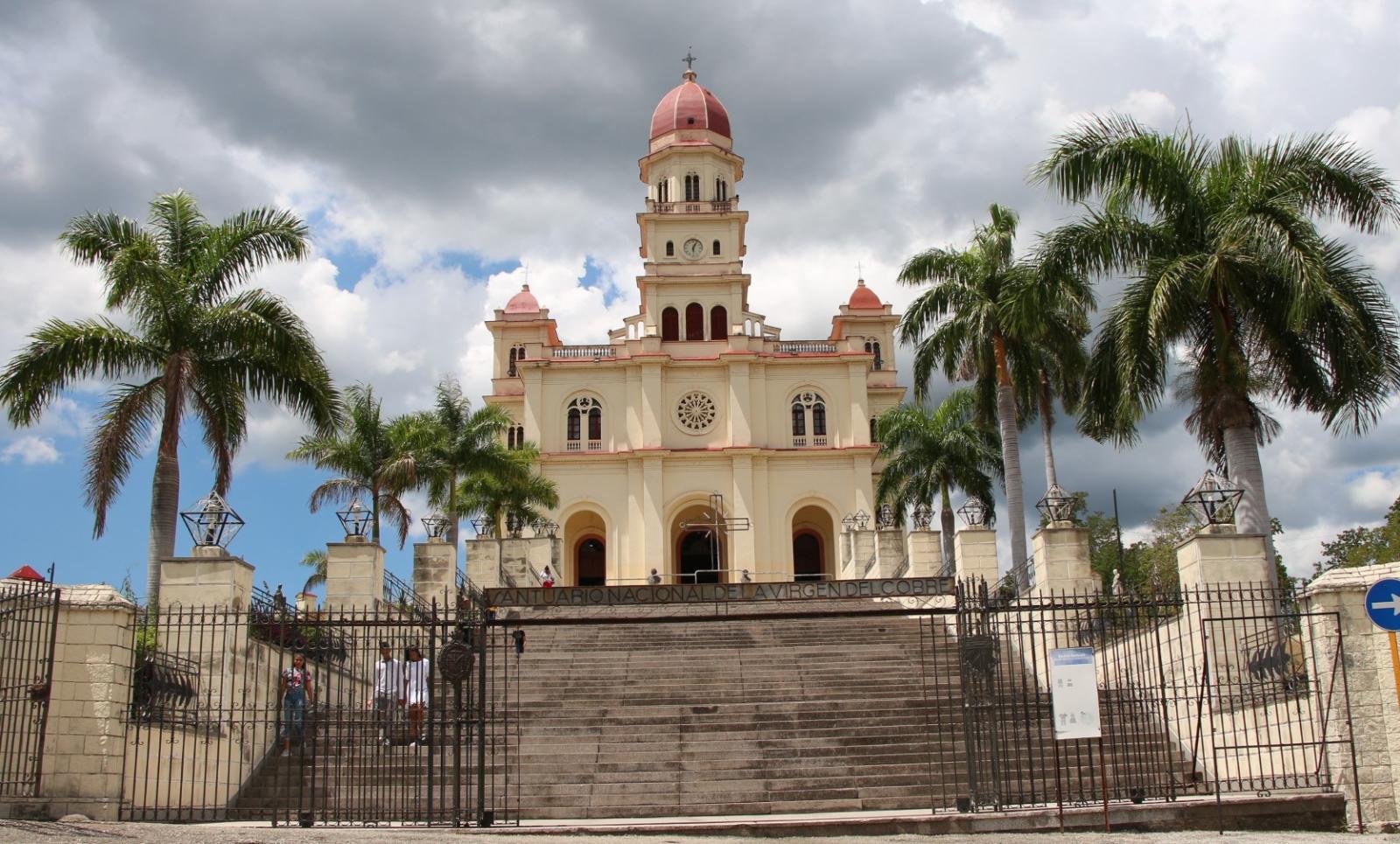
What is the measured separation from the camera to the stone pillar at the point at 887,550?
95.3 feet

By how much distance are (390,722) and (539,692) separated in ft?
13.6

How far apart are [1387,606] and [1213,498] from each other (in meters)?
4.69

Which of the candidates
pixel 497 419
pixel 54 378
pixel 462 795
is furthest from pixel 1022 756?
pixel 497 419

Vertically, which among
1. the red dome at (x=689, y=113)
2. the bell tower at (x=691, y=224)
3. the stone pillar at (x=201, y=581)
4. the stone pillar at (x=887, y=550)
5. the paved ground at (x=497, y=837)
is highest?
the red dome at (x=689, y=113)

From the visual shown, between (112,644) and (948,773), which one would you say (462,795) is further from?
(948,773)

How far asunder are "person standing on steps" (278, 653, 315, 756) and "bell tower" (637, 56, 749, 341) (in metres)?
31.8

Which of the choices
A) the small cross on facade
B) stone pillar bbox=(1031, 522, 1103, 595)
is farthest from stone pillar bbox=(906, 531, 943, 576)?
the small cross on facade

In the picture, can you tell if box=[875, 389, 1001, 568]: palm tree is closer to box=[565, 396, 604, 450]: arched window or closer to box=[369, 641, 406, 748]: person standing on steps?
box=[565, 396, 604, 450]: arched window

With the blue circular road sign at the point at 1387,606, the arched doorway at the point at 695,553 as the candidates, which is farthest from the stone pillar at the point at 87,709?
the arched doorway at the point at 695,553

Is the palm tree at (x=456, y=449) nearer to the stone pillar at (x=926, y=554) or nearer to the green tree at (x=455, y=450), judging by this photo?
the green tree at (x=455, y=450)

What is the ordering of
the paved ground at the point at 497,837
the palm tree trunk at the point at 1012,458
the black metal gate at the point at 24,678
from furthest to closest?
the palm tree trunk at the point at 1012,458 → the black metal gate at the point at 24,678 → the paved ground at the point at 497,837

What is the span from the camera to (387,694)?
13008 millimetres

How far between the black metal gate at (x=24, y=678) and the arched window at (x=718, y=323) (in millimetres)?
35518

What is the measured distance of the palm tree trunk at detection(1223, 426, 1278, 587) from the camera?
1611 cm
